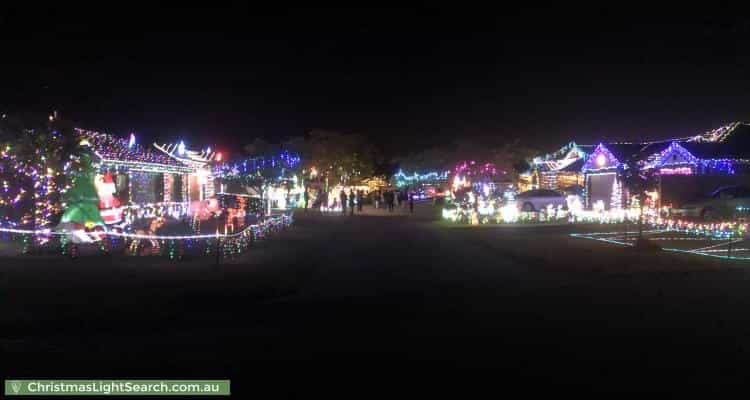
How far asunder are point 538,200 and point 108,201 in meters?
24.8

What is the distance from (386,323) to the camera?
953cm

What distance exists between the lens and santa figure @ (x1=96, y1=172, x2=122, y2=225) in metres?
21.0

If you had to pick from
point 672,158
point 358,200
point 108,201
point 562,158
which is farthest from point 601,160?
point 108,201

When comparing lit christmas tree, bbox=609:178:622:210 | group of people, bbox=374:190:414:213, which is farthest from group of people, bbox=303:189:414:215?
lit christmas tree, bbox=609:178:622:210

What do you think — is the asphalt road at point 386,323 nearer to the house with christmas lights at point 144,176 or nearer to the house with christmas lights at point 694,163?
the house with christmas lights at point 144,176

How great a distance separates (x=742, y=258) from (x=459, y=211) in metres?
17.0

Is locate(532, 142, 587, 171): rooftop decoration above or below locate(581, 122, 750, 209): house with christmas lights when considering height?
above

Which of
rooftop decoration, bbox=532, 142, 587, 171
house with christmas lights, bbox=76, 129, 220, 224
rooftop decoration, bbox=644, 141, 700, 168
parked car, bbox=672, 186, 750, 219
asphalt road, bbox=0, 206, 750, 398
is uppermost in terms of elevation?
rooftop decoration, bbox=532, 142, 587, 171

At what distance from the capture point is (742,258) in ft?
56.1

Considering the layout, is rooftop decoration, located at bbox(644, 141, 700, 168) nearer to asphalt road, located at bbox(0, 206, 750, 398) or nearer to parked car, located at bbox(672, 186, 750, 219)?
parked car, located at bbox(672, 186, 750, 219)

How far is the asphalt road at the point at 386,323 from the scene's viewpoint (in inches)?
269

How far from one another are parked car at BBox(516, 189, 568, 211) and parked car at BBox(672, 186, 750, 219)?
8.61 m

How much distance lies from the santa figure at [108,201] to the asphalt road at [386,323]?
16.9 feet

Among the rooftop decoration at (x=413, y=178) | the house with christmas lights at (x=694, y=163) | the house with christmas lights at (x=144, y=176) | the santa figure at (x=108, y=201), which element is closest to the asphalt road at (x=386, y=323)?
the santa figure at (x=108, y=201)
